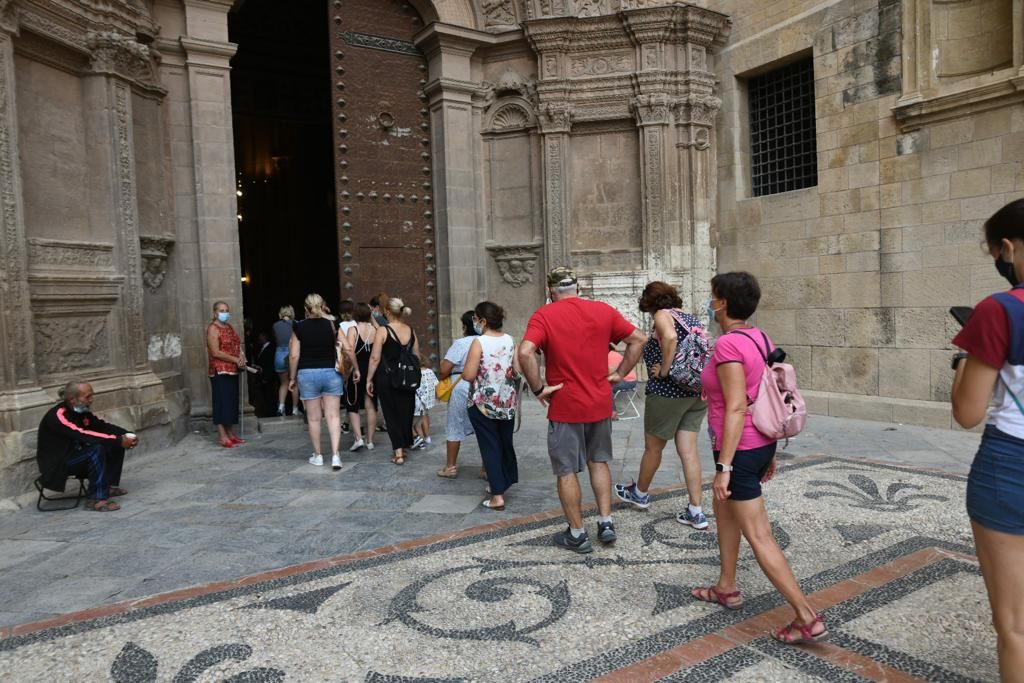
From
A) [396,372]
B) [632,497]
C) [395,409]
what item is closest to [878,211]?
[632,497]

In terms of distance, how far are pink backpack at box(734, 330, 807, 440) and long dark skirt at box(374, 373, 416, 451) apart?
4329 mm

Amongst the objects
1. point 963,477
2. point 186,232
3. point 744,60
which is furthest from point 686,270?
point 186,232

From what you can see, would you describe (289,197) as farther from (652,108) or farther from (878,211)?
(878,211)

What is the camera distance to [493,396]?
5.15 m

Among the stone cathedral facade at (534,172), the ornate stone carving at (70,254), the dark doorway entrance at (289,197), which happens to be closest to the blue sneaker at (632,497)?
the stone cathedral facade at (534,172)

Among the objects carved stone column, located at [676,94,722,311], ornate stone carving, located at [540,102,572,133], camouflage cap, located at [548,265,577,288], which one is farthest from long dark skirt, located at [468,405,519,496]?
ornate stone carving, located at [540,102,572,133]

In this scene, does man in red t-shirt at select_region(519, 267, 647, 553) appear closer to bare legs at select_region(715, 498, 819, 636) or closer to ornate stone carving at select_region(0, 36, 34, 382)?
bare legs at select_region(715, 498, 819, 636)

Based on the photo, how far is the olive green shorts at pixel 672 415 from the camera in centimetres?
469

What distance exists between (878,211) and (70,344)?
362 inches

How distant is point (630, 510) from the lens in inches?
199

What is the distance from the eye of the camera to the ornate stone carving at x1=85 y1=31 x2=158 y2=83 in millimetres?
7336

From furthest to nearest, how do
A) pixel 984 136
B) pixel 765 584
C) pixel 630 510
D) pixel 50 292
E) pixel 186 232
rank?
pixel 186 232, pixel 984 136, pixel 50 292, pixel 630 510, pixel 765 584

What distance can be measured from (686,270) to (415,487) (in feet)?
20.3

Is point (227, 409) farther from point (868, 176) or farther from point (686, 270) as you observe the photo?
point (868, 176)
